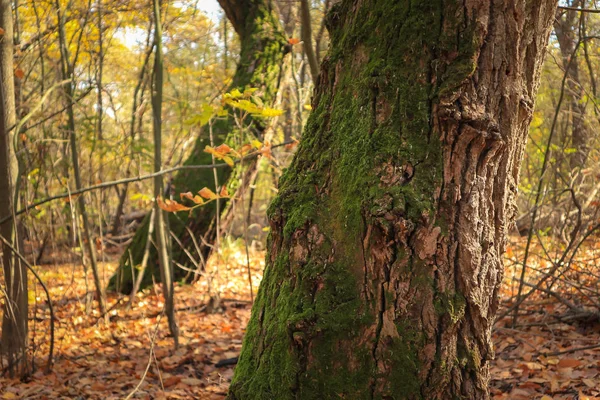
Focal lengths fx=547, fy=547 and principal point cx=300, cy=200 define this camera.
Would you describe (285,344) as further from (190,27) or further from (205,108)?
(190,27)

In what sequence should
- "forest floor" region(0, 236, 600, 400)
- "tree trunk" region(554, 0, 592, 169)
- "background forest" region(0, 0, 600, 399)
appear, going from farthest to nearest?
1. "tree trunk" region(554, 0, 592, 169)
2. "background forest" region(0, 0, 600, 399)
3. "forest floor" region(0, 236, 600, 400)

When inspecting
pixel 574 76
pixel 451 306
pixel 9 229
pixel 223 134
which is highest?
pixel 574 76

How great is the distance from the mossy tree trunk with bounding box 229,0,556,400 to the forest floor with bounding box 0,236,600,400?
1.27m

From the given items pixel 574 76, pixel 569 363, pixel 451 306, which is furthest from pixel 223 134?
pixel 451 306

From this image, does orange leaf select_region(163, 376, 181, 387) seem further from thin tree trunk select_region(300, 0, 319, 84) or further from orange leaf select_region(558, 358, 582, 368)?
orange leaf select_region(558, 358, 582, 368)

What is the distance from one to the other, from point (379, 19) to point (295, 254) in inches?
34.3

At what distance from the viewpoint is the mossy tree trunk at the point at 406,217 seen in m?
1.67

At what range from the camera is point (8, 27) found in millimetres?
3471

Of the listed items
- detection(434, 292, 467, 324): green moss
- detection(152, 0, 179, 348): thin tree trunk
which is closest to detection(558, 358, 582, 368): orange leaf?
detection(434, 292, 467, 324): green moss

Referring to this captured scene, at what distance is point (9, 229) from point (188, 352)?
1567mm

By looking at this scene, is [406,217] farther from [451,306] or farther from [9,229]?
[9,229]

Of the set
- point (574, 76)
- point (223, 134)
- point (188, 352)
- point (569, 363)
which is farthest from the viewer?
point (223, 134)

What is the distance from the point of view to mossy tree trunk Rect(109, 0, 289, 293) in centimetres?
588

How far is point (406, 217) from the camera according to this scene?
1682 millimetres
